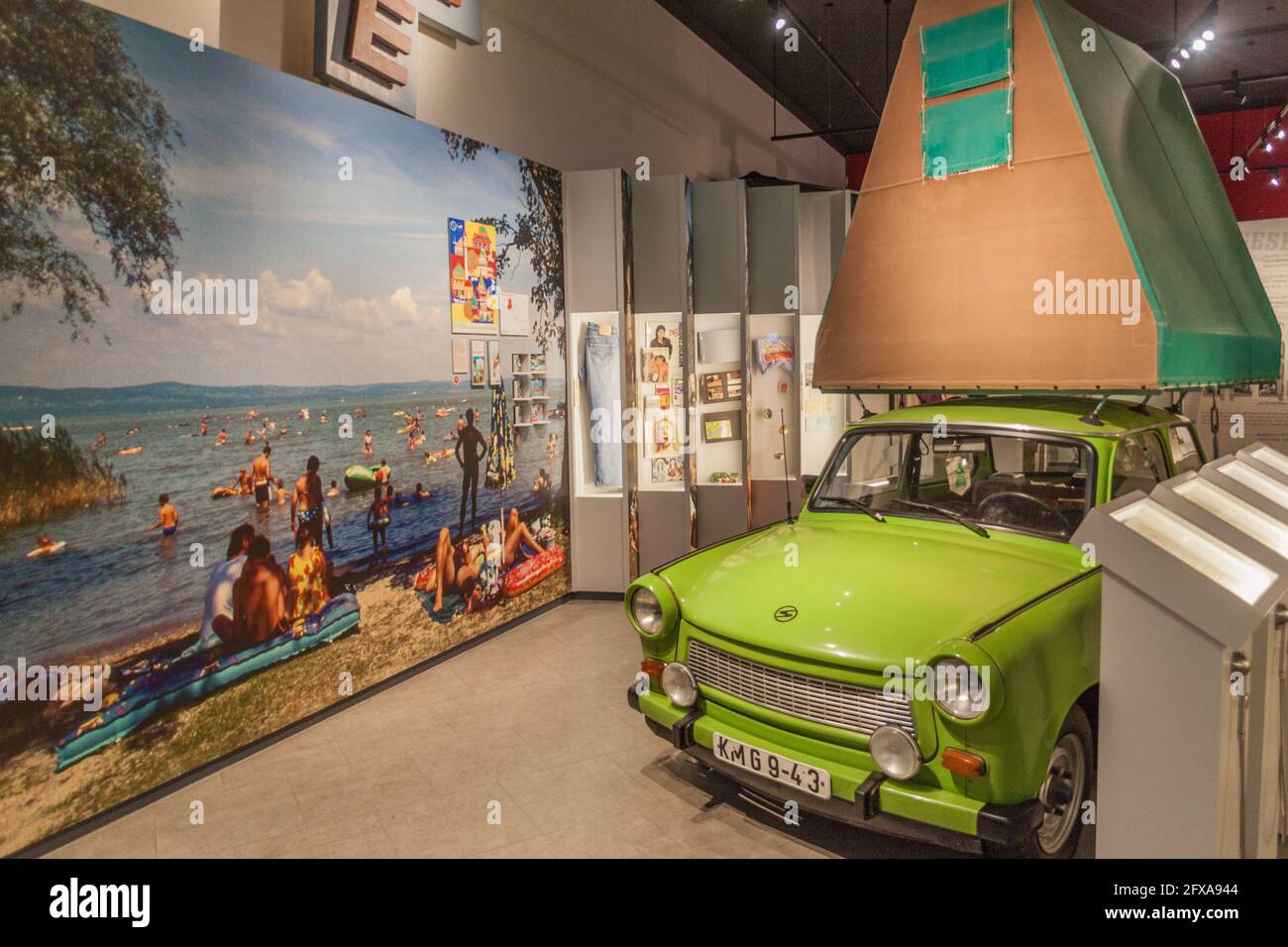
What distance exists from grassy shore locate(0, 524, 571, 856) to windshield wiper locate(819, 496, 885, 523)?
7.96ft

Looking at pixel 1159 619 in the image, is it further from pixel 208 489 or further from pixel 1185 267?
pixel 208 489

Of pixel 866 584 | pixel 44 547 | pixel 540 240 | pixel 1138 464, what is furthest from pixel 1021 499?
pixel 540 240

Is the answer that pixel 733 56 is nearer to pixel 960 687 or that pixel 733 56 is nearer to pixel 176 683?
pixel 176 683

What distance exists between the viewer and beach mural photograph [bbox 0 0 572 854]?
294cm

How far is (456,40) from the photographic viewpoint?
17.5 feet

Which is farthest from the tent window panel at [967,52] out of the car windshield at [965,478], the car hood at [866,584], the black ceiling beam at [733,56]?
the black ceiling beam at [733,56]

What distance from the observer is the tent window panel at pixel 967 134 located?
11.8 ft

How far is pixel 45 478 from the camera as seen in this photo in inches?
117

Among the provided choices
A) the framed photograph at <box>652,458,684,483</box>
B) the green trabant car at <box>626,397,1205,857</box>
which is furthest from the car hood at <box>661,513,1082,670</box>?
the framed photograph at <box>652,458,684,483</box>

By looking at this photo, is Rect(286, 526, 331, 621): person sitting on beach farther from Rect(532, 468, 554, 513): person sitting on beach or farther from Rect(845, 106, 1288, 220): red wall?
Rect(845, 106, 1288, 220): red wall

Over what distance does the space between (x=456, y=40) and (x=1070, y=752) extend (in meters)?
5.21

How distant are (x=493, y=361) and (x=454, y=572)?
140 cm
